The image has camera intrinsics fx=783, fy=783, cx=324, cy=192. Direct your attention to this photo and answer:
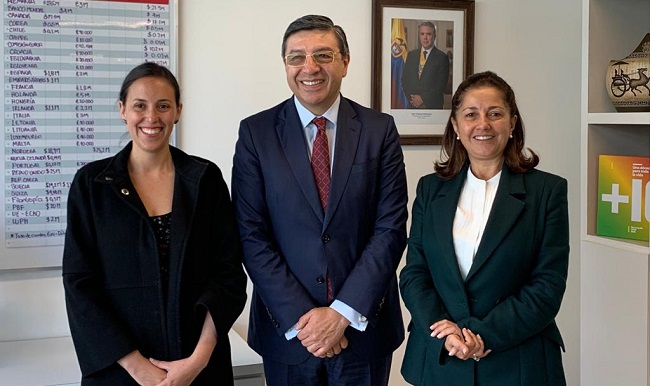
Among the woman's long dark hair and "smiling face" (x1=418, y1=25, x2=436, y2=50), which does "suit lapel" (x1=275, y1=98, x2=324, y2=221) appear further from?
"smiling face" (x1=418, y1=25, x2=436, y2=50)

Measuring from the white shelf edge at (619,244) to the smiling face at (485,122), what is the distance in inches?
33.1

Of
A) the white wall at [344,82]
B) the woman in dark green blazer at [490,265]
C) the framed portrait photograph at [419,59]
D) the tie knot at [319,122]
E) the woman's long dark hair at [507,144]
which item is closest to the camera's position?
the woman in dark green blazer at [490,265]

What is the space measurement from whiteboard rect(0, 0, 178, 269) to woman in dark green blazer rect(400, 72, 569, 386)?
1237 millimetres

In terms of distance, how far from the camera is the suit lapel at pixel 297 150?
2086 mm

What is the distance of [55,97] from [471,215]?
4.82 feet

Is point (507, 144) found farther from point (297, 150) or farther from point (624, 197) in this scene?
point (624, 197)

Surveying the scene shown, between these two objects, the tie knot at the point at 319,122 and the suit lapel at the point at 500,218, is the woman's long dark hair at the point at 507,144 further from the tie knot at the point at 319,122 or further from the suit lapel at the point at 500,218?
the tie knot at the point at 319,122

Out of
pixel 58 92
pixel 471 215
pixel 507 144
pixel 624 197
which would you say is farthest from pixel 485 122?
pixel 58 92

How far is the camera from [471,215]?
79.3 inches

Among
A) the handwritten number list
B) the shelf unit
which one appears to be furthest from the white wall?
the shelf unit

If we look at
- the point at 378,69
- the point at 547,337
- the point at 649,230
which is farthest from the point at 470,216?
the point at 378,69

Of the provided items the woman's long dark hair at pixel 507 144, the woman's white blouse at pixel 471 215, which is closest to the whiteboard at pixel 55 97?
the woman's long dark hair at pixel 507 144

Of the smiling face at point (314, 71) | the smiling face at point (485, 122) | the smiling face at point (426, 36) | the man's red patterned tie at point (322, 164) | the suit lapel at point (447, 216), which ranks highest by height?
the smiling face at point (426, 36)

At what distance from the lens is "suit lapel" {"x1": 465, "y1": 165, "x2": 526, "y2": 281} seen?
1926mm
